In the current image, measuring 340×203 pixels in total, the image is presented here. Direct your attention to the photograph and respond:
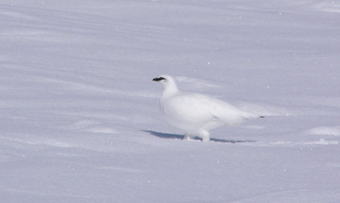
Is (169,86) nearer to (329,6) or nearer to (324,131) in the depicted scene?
(324,131)

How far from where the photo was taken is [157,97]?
8.80 meters

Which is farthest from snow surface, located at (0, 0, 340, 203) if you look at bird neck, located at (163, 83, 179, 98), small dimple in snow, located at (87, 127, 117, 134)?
bird neck, located at (163, 83, 179, 98)

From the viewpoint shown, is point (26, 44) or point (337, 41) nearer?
point (26, 44)

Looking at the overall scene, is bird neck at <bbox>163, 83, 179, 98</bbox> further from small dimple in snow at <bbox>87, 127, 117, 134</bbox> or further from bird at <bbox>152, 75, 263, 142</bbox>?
small dimple in snow at <bbox>87, 127, 117, 134</bbox>

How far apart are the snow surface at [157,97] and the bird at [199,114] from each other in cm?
15

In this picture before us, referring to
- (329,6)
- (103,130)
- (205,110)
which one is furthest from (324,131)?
(329,6)

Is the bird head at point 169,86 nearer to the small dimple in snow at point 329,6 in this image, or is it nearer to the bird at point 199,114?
the bird at point 199,114

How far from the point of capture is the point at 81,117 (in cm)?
704

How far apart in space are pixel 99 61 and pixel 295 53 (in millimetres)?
2603

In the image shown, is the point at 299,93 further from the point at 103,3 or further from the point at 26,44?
the point at 103,3

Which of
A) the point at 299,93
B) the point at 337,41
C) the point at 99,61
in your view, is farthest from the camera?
the point at 337,41

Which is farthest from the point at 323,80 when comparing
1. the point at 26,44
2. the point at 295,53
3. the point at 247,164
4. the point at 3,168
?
the point at 3,168

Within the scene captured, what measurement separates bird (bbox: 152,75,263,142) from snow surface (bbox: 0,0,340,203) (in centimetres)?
15

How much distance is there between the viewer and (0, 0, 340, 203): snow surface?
4570 millimetres
